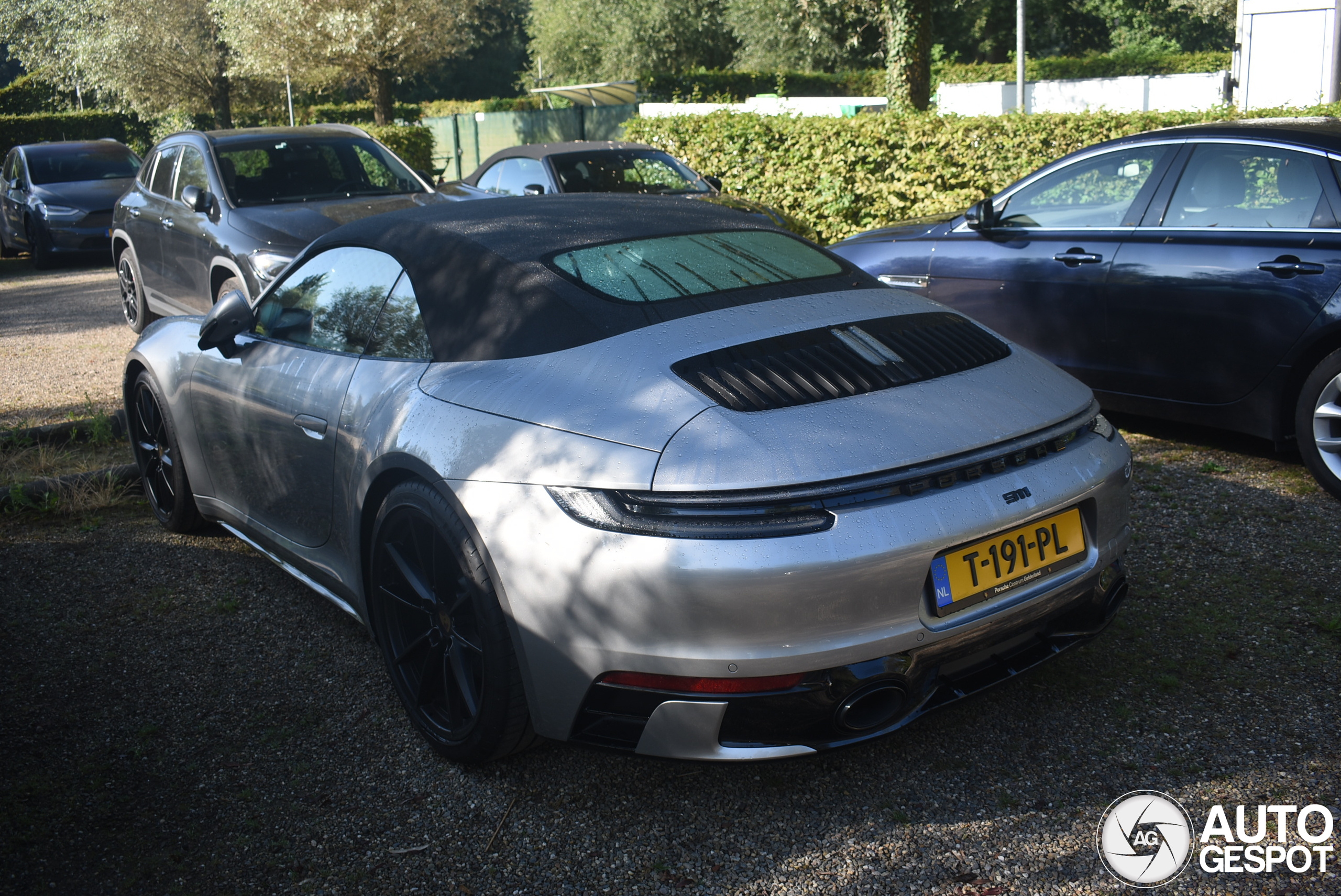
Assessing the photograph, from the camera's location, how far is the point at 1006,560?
98.9 inches

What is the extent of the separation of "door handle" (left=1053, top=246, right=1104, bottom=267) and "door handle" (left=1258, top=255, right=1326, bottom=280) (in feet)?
2.78

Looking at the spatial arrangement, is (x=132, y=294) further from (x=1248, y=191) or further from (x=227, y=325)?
(x=1248, y=191)

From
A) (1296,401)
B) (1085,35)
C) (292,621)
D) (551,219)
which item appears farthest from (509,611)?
(1085,35)

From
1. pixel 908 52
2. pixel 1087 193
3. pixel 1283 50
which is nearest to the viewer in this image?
pixel 1087 193

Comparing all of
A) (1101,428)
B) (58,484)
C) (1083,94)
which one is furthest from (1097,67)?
(1101,428)

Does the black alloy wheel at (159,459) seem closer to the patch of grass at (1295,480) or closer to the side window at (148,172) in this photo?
the patch of grass at (1295,480)

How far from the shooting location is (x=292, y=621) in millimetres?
3939

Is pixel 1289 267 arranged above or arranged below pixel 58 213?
below

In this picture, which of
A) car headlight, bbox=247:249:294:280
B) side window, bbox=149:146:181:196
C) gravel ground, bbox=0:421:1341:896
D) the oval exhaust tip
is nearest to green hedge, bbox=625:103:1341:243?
car headlight, bbox=247:249:294:280

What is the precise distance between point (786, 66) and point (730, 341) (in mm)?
42482

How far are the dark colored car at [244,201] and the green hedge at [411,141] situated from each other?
12.3 m

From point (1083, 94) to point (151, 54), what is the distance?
83.1 feet

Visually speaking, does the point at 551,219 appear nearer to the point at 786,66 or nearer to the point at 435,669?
A: the point at 435,669

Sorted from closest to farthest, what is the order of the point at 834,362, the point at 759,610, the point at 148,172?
the point at 759,610
the point at 834,362
the point at 148,172
